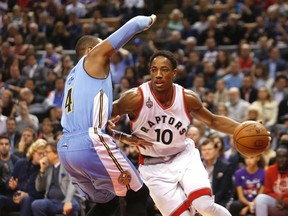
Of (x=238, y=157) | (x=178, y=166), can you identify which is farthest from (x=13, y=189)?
(x=178, y=166)

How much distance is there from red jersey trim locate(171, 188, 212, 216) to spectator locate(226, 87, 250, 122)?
577cm

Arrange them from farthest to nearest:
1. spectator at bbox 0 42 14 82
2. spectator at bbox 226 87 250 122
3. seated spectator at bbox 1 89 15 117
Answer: spectator at bbox 0 42 14 82 < seated spectator at bbox 1 89 15 117 < spectator at bbox 226 87 250 122

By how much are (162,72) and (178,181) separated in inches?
43.3

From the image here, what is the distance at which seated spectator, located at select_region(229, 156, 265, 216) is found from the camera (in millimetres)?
9633

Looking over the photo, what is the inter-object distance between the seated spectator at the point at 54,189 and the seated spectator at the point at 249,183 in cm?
220

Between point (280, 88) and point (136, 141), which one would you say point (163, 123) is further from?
point (280, 88)

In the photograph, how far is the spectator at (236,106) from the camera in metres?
12.6

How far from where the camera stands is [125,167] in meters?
6.44

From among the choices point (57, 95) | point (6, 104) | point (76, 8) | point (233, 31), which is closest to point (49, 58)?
point (57, 95)

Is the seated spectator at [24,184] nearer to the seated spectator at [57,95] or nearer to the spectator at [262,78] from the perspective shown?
the seated spectator at [57,95]

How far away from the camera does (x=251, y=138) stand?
705 centimetres

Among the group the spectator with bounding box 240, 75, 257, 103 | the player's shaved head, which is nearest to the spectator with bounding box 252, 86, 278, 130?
the spectator with bounding box 240, 75, 257, 103

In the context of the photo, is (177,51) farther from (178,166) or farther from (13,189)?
(178,166)

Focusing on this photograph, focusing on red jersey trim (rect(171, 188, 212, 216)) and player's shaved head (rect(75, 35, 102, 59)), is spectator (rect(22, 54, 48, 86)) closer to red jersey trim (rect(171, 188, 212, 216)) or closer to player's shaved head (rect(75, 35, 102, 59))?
player's shaved head (rect(75, 35, 102, 59))
